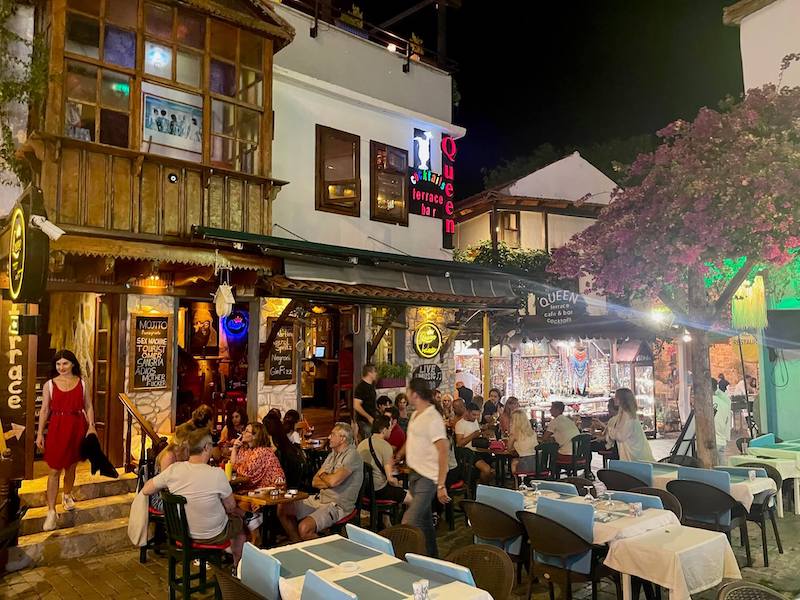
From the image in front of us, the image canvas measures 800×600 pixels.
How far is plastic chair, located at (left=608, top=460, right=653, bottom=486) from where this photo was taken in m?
7.90

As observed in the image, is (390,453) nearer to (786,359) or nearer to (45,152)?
(45,152)

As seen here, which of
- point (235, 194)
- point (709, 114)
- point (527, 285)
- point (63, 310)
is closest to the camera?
point (709, 114)

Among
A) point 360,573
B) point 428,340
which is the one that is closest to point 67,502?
point 360,573

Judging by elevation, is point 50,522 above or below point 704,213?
below

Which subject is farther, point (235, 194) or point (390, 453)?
point (235, 194)

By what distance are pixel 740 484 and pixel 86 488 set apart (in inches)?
345

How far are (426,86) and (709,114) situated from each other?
8.36 meters

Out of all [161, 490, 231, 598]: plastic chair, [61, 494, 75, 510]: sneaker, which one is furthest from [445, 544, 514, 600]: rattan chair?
[61, 494, 75, 510]: sneaker

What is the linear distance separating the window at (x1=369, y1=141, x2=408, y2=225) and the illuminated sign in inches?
99.9

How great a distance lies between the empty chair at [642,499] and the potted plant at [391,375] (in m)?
7.45

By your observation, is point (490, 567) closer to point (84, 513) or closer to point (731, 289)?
point (731, 289)

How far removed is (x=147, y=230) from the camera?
900 cm

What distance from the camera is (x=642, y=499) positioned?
637 cm

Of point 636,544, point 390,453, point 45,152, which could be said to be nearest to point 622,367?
point 390,453
